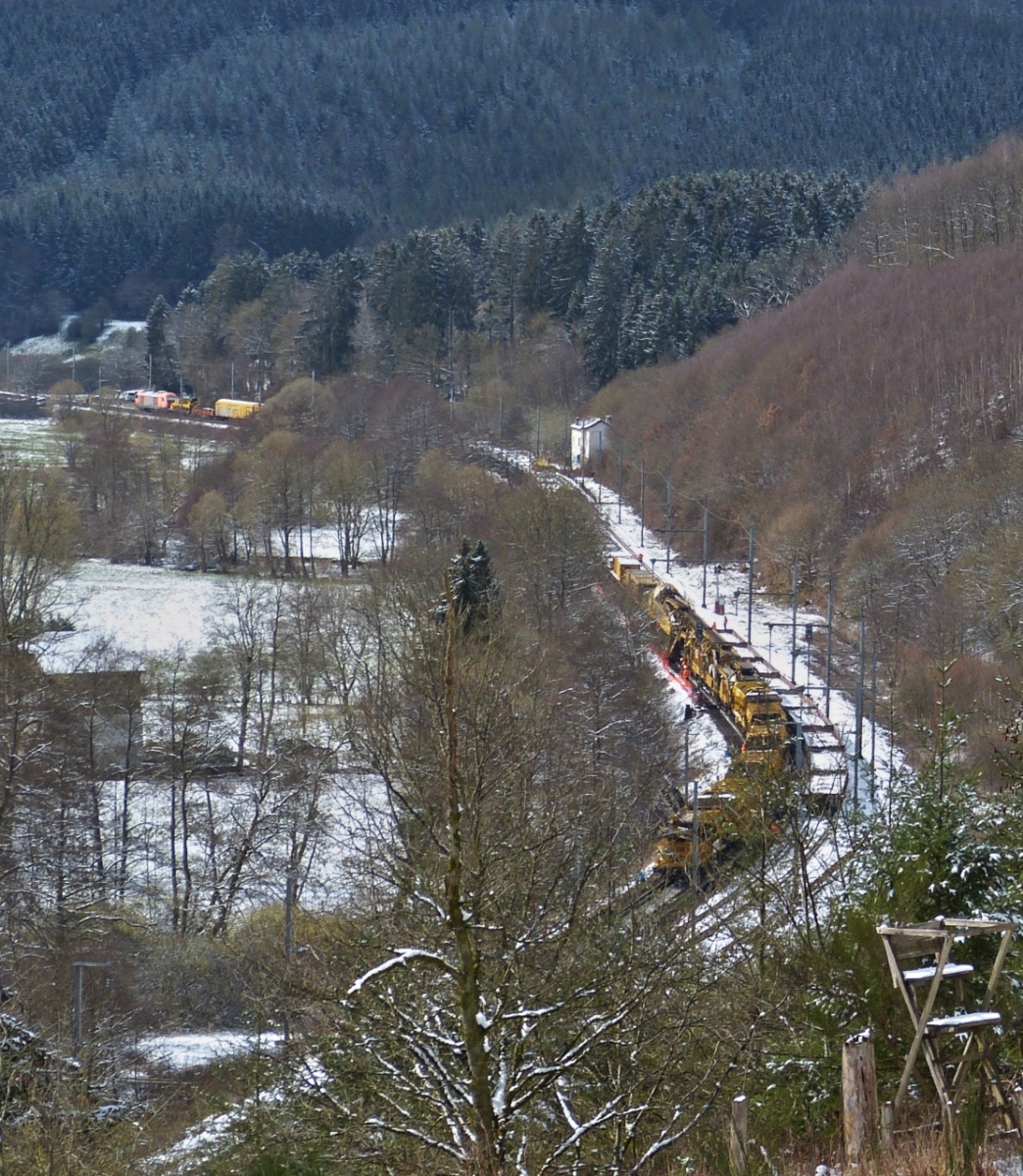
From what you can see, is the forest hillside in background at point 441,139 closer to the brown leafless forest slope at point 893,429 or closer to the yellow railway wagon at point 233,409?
the yellow railway wagon at point 233,409

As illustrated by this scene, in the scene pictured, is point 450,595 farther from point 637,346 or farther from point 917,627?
point 637,346

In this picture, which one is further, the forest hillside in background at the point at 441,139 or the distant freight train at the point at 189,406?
the forest hillside in background at the point at 441,139

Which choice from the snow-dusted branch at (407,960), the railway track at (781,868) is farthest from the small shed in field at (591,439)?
the snow-dusted branch at (407,960)

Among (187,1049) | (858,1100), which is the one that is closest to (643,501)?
(187,1049)

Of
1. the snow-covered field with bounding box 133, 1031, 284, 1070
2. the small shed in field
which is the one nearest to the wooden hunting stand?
the snow-covered field with bounding box 133, 1031, 284, 1070

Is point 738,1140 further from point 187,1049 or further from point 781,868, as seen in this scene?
point 187,1049

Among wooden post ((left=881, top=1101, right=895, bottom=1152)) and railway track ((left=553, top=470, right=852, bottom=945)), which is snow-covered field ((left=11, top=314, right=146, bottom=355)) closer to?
railway track ((left=553, top=470, right=852, bottom=945))

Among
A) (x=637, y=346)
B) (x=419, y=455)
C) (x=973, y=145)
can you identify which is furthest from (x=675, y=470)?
(x=973, y=145)
